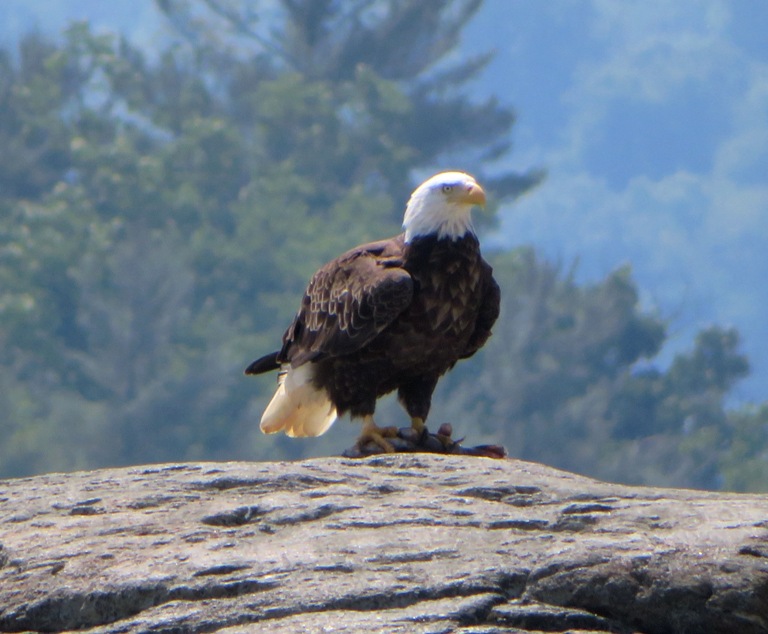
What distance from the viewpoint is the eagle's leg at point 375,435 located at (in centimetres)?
595

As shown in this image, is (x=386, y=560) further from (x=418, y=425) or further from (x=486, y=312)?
(x=486, y=312)

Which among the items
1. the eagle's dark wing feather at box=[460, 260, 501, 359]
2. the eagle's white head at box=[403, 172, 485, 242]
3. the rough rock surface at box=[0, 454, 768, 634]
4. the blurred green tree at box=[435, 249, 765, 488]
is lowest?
the rough rock surface at box=[0, 454, 768, 634]

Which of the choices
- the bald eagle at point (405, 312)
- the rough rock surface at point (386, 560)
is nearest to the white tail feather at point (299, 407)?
the bald eagle at point (405, 312)

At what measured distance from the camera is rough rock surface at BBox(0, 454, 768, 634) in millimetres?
3561

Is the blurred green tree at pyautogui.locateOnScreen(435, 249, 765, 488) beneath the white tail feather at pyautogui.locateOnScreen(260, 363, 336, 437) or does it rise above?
above

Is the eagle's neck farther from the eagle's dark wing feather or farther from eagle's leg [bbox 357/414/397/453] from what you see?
eagle's leg [bbox 357/414/397/453]

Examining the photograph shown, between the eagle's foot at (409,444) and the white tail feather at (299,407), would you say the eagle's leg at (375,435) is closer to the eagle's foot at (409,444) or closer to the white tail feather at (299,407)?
the eagle's foot at (409,444)

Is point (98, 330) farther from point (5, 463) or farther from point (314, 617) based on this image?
point (314, 617)

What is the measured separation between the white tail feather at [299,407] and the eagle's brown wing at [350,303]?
0.35ft

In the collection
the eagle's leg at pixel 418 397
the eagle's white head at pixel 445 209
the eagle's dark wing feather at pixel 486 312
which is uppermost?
the eagle's white head at pixel 445 209

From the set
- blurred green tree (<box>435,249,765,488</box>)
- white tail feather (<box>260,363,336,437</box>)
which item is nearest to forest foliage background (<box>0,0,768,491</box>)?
blurred green tree (<box>435,249,765,488</box>)

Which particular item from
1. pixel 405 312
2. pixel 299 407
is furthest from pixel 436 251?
pixel 299 407

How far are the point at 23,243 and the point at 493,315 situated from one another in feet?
108

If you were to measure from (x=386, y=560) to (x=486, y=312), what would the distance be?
264cm
